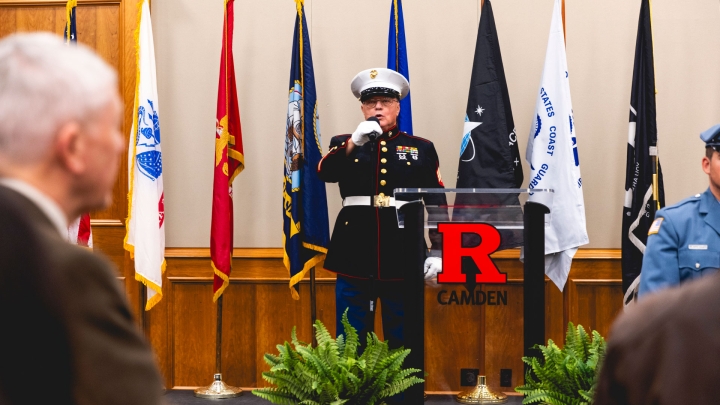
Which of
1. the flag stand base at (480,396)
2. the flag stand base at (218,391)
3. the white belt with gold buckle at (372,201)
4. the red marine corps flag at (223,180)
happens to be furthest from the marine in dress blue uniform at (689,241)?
the flag stand base at (218,391)

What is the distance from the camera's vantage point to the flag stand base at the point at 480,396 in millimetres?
3018

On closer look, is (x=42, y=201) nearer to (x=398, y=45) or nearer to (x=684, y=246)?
(x=684, y=246)

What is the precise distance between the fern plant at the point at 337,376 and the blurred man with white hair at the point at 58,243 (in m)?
2.03


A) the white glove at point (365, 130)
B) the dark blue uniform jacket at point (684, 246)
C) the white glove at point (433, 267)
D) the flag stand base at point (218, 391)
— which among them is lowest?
the flag stand base at point (218, 391)

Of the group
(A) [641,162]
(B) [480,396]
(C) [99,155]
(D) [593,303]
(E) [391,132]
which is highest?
(E) [391,132]

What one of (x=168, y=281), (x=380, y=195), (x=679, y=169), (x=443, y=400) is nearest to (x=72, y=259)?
(x=443, y=400)

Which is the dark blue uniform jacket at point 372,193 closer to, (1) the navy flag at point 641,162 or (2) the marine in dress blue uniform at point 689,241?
(1) the navy flag at point 641,162

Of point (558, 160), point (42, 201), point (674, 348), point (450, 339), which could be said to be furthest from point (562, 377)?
point (42, 201)

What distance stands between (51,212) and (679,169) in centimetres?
430

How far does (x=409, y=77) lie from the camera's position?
4.60 m

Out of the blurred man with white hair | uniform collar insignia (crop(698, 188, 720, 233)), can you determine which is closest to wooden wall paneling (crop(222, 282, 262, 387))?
uniform collar insignia (crop(698, 188, 720, 233))

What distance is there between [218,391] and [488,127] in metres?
2.04

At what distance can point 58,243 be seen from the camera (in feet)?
2.58

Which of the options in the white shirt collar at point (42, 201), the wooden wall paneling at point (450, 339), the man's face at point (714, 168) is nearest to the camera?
the white shirt collar at point (42, 201)
